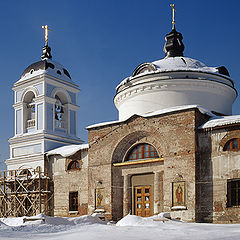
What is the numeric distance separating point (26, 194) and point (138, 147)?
27.3 feet

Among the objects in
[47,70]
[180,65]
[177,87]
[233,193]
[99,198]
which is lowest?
[99,198]

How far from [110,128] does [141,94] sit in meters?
2.84

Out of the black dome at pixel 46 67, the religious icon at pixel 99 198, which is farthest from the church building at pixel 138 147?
the black dome at pixel 46 67

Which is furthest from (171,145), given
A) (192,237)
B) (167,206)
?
(192,237)

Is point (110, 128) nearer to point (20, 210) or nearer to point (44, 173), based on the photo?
point (44, 173)

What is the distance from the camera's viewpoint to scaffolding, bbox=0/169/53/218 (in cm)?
2372

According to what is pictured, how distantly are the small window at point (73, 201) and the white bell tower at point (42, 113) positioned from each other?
2.95 meters

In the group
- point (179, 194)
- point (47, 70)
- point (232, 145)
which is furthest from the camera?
point (47, 70)

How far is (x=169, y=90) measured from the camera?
69.9 feet

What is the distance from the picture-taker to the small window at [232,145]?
16.8m

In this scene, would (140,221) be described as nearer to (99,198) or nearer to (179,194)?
(179,194)

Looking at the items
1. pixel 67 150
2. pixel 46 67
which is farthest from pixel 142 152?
pixel 46 67

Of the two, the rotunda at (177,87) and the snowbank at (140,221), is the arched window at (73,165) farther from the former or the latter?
the snowbank at (140,221)

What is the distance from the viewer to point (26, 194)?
78.6 feet
